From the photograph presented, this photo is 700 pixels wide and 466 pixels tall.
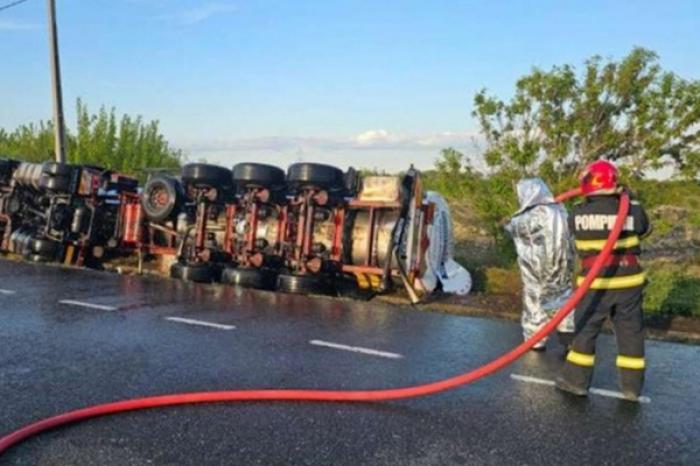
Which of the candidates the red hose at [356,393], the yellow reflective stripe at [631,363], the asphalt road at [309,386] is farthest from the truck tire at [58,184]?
the yellow reflective stripe at [631,363]

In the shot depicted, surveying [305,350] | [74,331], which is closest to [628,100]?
[305,350]

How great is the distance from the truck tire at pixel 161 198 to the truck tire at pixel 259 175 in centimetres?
147

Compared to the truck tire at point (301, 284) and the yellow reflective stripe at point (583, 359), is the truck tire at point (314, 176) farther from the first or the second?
the yellow reflective stripe at point (583, 359)

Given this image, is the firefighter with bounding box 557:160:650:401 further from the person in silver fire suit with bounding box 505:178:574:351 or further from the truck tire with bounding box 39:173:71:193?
the truck tire with bounding box 39:173:71:193

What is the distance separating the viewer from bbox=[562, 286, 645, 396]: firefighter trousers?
15.2ft

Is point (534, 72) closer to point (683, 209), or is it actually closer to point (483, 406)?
point (683, 209)

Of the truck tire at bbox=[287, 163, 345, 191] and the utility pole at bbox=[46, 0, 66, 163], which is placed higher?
the utility pole at bbox=[46, 0, 66, 163]

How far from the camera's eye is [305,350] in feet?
19.1

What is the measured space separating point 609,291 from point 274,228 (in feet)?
18.6

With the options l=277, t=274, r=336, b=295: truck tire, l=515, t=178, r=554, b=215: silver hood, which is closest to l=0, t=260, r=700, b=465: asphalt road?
l=277, t=274, r=336, b=295: truck tire

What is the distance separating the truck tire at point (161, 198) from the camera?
10758 mm

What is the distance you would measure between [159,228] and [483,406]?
299 inches

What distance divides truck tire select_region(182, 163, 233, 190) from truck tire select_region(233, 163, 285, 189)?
385 millimetres

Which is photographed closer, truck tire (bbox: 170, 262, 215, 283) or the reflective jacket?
the reflective jacket
